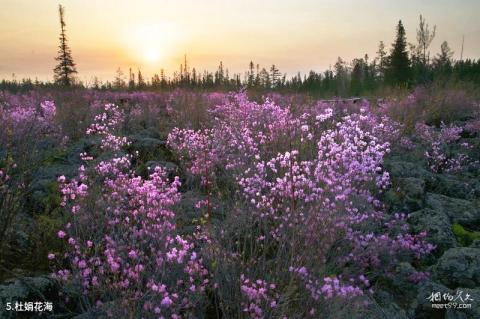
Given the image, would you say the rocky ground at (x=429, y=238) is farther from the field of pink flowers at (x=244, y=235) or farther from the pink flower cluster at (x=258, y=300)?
the pink flower cluster at (x=258, y=300)

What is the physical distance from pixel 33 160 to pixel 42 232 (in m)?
1.18

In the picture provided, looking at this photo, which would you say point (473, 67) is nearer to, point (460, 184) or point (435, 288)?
point (460, 184)

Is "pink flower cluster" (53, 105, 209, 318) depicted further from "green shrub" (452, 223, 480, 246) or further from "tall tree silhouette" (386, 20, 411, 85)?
"tall tree silhouette" (386, 20, 411, 85)

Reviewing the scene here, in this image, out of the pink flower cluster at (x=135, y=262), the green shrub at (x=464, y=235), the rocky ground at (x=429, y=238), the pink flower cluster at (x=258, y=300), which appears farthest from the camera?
the green shrub at (x=464, y=235)

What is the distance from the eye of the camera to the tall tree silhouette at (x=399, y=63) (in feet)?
126

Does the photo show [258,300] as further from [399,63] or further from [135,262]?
[399,63]

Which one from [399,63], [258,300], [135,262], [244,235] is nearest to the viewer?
[258,300]

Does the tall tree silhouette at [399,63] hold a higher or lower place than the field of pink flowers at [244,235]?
higher

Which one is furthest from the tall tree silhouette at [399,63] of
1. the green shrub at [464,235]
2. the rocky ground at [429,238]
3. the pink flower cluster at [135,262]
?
the pink flower cluster at [135,262]

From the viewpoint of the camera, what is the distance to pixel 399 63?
3869 cm

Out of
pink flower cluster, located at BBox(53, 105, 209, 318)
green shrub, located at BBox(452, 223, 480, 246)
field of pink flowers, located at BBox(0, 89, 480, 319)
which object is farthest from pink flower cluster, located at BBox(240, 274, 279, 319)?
green shrub, located at BBox(452, 223, 480, 246)

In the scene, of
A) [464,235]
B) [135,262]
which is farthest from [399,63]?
[135,262]

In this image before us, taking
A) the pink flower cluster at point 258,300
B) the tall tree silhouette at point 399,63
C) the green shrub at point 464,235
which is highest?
the tall tree silhouette at point 399,63

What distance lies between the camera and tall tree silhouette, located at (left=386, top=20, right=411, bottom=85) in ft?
126
